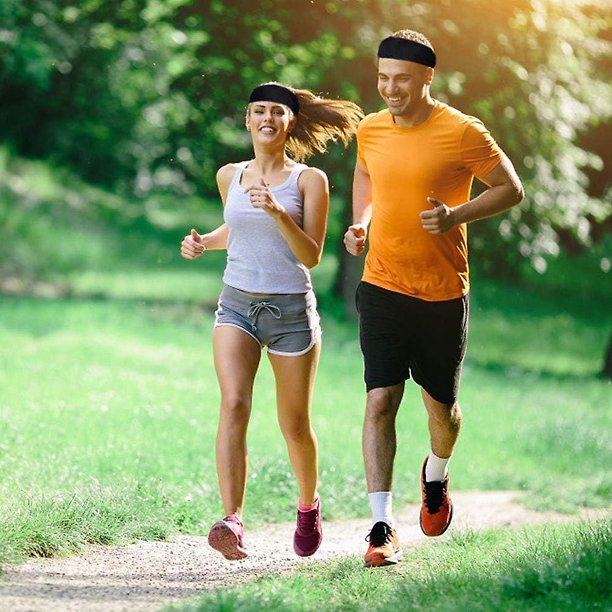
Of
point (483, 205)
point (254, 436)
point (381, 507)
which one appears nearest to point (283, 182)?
point (483, 205)

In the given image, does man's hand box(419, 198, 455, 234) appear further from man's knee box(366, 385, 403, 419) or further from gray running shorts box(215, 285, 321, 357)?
man's knee box(366, 385, 403, 419)

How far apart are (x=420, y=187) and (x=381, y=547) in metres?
1.65

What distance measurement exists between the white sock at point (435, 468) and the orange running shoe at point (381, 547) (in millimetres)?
784

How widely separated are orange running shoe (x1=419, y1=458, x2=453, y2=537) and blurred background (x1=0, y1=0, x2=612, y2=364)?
9.61m

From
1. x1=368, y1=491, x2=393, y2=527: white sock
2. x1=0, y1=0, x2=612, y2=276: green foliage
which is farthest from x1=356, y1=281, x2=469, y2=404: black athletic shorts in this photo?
x1=0, y1=0, x2=612, y2=276: green foliage

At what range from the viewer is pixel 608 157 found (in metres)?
24.9

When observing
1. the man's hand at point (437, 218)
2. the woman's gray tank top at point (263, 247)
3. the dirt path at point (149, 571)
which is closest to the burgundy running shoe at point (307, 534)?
the dirt path at point (149, 571)

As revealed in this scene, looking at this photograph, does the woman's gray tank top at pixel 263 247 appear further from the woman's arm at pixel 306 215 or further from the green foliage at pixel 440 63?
the green foliage at pixel 440 63

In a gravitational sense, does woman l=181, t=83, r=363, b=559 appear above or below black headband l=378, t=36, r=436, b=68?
below

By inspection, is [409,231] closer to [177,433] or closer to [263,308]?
[263,308]

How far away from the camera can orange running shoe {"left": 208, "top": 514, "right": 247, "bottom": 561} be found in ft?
18.2

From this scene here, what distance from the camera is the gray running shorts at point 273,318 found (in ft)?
19.2

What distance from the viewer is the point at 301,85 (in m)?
18.3

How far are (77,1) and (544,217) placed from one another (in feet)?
24.4
